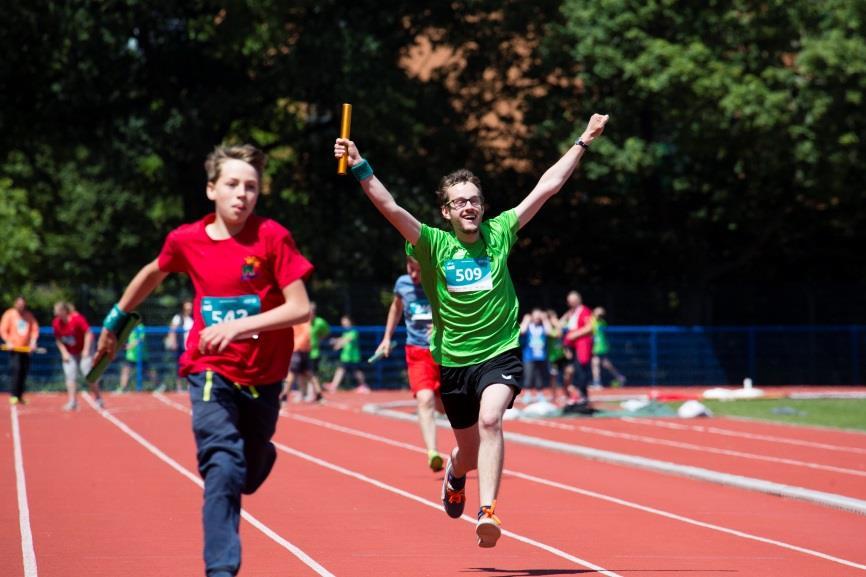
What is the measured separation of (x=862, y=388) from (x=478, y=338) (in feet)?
101

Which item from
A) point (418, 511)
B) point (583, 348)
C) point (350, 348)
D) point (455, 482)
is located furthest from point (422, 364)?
point (350, 348)

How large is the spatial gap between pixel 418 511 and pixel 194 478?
326 cm

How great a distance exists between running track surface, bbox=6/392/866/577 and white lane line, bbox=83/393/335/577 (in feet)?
0.07

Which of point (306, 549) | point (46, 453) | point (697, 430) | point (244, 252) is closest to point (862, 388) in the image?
point (697, 430)

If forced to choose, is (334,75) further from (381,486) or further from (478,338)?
(478,338)

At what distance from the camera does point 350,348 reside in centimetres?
3416

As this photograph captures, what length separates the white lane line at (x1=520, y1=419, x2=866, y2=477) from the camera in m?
15.1

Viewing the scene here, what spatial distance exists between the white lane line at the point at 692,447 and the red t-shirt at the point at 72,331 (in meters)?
7.71

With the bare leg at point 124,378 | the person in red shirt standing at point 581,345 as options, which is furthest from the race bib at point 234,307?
the bare leg at point 124,378

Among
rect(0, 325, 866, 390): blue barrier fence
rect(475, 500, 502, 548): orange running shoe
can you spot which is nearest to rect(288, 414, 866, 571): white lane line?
rect(475, 500, 502, 548): orange running shoe

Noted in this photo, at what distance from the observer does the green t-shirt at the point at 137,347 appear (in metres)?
32.6

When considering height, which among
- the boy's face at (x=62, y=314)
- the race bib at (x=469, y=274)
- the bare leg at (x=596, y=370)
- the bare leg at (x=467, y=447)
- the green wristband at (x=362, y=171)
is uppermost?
the green wristband at (x=362, y=171)

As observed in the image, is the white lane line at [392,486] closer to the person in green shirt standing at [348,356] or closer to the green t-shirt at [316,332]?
the green t-shirt at [316,332]

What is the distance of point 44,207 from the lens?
140ft
